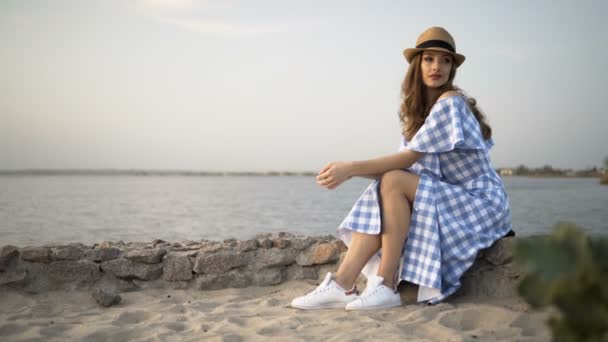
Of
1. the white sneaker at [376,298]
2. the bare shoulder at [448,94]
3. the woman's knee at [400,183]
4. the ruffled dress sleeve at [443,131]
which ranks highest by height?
the bare shoulder at [448,94]

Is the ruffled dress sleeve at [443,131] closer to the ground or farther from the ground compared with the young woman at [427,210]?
farther from the ground

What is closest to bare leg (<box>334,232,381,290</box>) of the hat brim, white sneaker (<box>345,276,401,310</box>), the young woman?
the young woman

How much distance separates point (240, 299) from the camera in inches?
122

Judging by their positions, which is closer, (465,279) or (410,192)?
(410,192)

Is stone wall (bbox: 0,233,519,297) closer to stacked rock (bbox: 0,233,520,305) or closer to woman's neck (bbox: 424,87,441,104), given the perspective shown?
stacked rock (bbox: 0,233,520,305)

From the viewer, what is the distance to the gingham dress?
2.62 m

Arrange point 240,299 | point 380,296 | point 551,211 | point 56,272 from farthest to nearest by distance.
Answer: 1. point 551,211
2. point 56,272
3. point 240,299
4. point 380,296

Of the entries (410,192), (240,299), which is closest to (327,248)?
(240,299)

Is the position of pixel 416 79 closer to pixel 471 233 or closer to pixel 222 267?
pixel 471 233

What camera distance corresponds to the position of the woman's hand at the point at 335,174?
8.64ft

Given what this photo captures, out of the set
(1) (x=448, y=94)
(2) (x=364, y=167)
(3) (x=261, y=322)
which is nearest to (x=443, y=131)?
(1) (x=448, y=94)

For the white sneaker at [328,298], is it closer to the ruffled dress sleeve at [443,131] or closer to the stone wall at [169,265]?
the stone wall at [169,265]

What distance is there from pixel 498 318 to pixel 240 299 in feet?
4.87

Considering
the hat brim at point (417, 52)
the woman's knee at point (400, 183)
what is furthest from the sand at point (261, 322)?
the hat brim at point (417, 52)
